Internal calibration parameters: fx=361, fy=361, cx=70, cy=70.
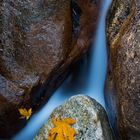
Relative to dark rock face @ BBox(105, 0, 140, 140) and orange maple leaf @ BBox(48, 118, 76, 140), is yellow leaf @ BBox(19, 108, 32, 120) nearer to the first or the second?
orange maple leaf @ BBox(48, 118, 76, 140)

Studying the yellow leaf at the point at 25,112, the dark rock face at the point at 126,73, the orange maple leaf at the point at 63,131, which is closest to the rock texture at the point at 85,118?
the orange maple leaf at the point at 63,131

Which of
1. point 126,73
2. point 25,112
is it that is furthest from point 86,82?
point 126,73

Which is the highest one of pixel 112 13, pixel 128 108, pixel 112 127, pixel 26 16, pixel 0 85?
pixel 26 16

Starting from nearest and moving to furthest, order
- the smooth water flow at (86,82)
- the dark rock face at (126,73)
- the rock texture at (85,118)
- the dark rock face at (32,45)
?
the dark rock face at (126,73) < the rock texture at (85,118) < the dark rock face at (32,45) < the smooth water flow at (86,82)

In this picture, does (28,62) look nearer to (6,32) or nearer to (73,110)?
(6,32)

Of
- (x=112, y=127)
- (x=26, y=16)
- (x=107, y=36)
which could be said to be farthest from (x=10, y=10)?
(x=112, y=127)

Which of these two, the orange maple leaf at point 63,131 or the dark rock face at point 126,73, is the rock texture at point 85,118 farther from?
the dark rock face at point 126,73
